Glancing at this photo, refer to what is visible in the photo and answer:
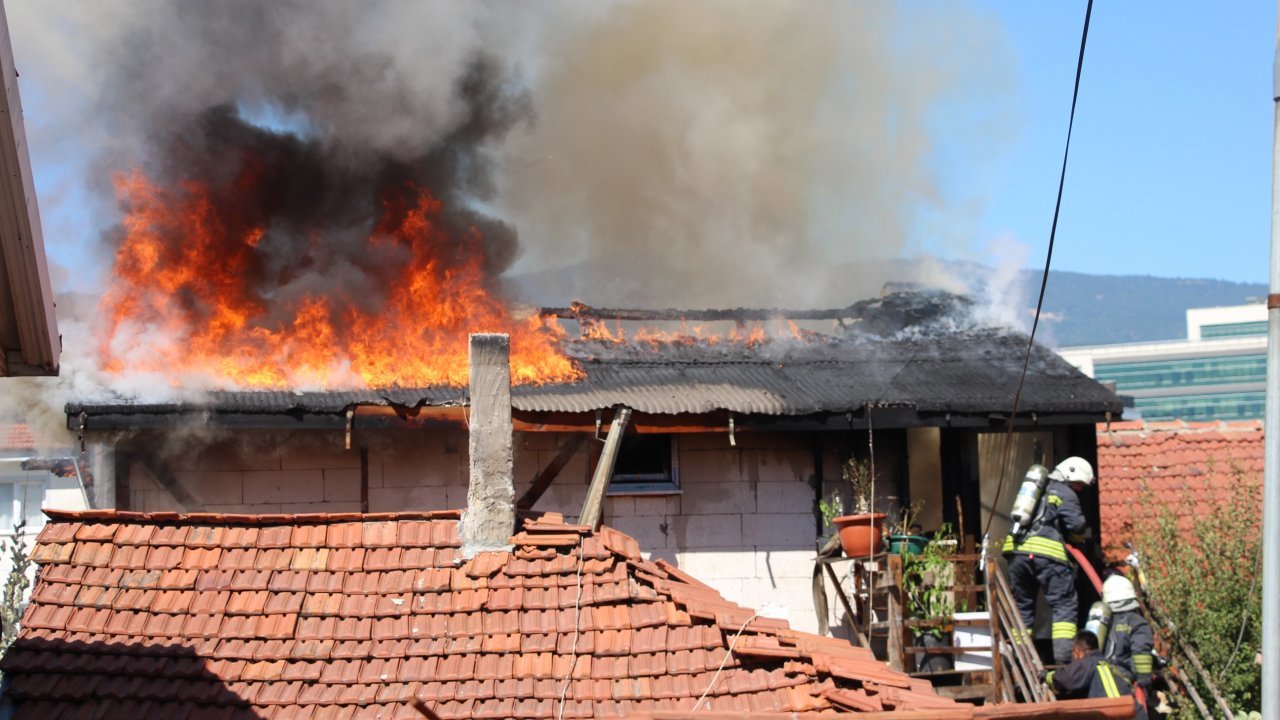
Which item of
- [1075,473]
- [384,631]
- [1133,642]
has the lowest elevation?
[1133,642]

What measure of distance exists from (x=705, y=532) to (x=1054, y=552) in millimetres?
3357

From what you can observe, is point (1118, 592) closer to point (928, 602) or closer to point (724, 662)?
point (928, 602)

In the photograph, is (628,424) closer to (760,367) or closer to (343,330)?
(760,367)

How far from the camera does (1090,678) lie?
32.7 feet

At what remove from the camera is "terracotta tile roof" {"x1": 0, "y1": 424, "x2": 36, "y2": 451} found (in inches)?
658

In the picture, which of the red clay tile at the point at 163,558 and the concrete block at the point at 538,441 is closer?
the red clay tile at the point at 163,558

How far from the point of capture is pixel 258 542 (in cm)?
905

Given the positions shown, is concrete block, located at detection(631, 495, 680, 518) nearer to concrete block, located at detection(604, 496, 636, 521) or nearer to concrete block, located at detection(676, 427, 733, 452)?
concrete block, located at detection(604, 496, 636, 521)

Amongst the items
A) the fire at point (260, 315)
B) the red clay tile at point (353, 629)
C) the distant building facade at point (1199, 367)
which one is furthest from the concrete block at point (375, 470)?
the distant building facade at point (1199, 367)

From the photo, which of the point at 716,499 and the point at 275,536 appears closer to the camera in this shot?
the point at 275,536

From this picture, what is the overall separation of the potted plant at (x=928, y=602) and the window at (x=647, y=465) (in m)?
2.44

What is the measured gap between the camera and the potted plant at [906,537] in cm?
1176

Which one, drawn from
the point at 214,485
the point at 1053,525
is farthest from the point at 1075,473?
the point at 214,485

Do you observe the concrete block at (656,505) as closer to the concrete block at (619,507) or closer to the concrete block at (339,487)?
the concrete block at (619,507)
